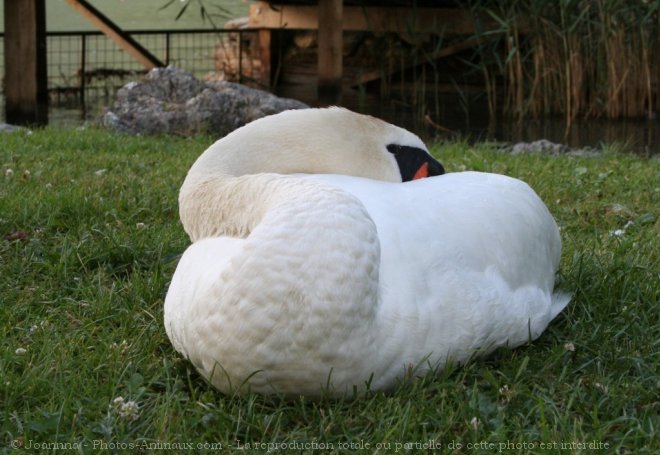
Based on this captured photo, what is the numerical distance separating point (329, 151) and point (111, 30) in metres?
9.45

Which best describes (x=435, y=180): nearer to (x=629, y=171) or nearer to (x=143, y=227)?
(x=143, y=227)

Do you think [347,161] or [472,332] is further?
[347,161]

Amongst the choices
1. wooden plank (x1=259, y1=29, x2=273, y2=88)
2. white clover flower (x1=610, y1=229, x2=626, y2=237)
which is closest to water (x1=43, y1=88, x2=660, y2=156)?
wooden plank (x1=259, y1=29, x2=273, y2=88)

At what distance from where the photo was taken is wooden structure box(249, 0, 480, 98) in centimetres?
1137

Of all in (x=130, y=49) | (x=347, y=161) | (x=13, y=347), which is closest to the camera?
(x=13, y=347)

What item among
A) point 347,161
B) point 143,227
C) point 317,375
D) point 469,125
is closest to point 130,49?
point 469,125

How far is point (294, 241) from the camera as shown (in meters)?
2.35

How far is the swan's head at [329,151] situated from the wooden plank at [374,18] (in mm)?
9214

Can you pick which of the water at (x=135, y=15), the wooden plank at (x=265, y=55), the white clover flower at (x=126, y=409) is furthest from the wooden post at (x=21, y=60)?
the water at (x=135, y=15)

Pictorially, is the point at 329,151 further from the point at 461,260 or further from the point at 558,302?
the point at 558,302

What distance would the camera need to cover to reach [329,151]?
9.94 ft

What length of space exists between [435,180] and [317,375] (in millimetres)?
848

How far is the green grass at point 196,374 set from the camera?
2.33 metres

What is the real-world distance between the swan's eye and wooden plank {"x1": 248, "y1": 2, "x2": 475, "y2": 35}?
9.22 meters
